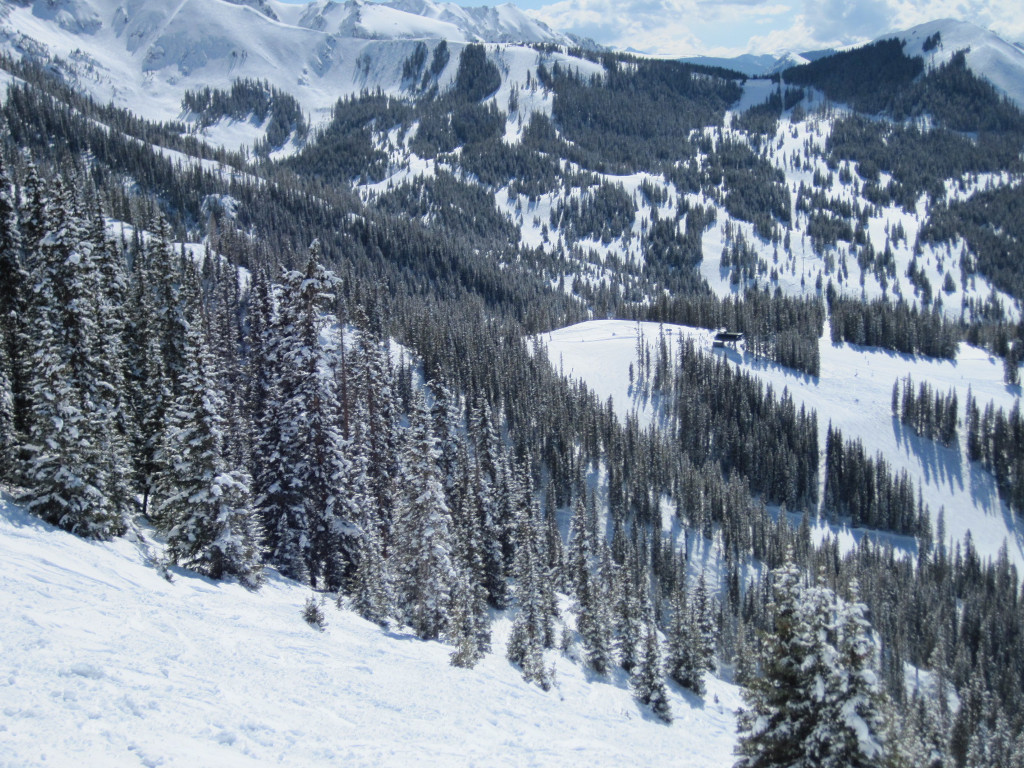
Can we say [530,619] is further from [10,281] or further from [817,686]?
[10,281]

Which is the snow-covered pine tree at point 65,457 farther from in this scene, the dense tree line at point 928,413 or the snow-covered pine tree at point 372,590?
the dense tree line at point 928,413

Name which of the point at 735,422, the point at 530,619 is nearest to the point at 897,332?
the point at 735,422

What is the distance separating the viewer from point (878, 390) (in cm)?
16075

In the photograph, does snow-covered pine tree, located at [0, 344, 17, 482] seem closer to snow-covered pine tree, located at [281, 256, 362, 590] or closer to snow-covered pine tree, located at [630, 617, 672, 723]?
snow-covered pine tree, located at [281, 256, 362, 590]

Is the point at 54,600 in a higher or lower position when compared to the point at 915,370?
higher

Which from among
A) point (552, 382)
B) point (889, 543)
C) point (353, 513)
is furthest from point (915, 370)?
point (353, 513)

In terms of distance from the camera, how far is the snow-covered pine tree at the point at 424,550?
3544 cm

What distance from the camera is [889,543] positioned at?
422 ft

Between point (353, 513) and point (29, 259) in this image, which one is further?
point (29, 259)

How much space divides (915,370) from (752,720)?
18491 centimetres

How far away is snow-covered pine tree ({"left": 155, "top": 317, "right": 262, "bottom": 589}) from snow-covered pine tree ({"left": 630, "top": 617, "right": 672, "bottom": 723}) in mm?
31087

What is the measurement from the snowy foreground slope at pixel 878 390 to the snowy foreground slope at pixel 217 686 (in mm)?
127025

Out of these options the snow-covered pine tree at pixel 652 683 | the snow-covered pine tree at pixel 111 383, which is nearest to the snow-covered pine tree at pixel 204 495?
the snow-covered pine tree at pixel 111 383

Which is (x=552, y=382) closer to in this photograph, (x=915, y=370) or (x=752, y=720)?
(x=915, y=370)
